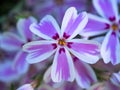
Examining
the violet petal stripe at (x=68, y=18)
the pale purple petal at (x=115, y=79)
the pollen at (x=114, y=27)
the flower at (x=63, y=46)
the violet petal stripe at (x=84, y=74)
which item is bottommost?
the pale purple petal at (x=115, y=79)

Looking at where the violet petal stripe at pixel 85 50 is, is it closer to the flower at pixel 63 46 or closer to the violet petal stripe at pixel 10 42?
the flower at pixel 63 46

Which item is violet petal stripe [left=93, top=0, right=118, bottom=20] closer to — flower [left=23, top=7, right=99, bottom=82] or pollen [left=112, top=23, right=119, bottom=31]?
pollen [left=112, top=23, right=119, bottom=31]

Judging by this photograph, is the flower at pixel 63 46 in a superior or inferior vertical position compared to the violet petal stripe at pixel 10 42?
inferior

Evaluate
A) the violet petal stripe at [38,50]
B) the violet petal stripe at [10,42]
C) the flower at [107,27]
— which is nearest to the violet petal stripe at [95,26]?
the flower at [107,27]

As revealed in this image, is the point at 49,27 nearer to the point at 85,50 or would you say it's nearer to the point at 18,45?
the point at 85,50

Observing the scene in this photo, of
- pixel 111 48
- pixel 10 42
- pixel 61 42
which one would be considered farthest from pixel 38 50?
pixel 10 42

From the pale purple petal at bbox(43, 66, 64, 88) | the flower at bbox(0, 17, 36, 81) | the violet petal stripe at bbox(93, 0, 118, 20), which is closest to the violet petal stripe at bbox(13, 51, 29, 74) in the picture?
the flower at bbox(0, 17, 36, 81)
